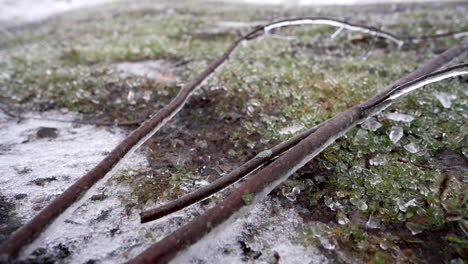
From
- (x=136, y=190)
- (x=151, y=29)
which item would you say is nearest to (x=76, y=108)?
(x=136, y=190)

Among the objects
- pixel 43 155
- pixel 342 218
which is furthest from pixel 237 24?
pixel 342 218

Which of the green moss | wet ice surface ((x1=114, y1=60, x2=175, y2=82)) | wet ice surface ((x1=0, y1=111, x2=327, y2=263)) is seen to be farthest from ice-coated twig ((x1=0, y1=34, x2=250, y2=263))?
wet ice surface ((x1=114, y1=60, x2=175, y2=82))

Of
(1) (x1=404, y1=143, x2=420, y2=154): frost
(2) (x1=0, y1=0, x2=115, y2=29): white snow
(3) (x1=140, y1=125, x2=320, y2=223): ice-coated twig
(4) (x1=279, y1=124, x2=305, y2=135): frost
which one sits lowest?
(1) (x1=404, y1=143, x2=420, y2=154): frost

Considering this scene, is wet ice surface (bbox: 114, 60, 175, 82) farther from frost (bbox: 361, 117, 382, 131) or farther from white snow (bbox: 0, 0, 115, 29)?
white snow (bbox: 0, 0, 115, 29)

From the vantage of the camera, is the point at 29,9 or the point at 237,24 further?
the point at 29,9

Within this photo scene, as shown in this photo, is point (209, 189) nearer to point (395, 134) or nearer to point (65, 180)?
point (65, 180)

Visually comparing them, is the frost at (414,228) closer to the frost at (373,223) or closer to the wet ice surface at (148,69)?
the frost at (373,223)

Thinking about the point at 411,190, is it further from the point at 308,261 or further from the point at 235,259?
the point at 235,259
